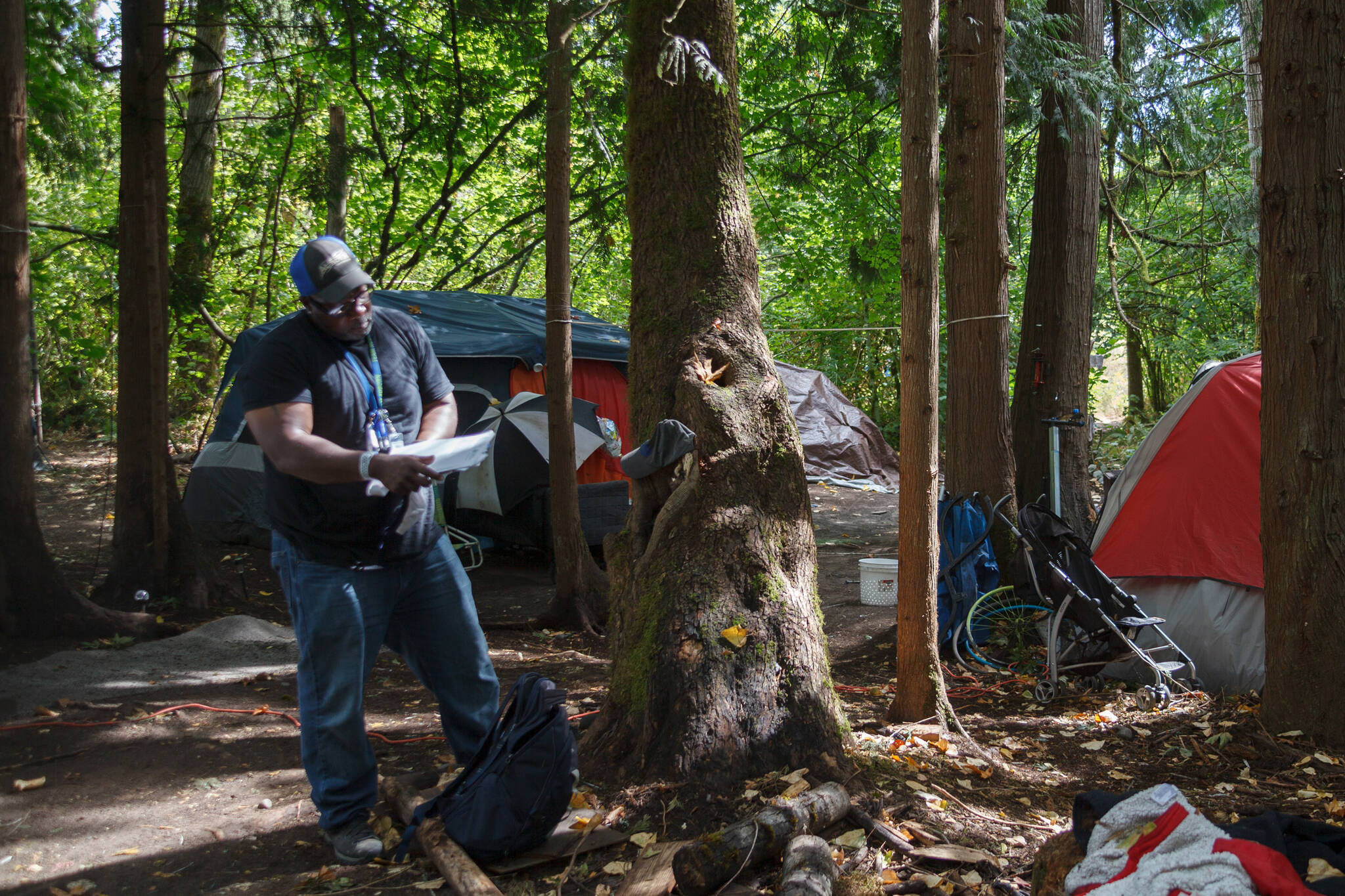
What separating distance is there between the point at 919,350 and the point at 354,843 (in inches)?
106

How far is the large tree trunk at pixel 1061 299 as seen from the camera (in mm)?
7453

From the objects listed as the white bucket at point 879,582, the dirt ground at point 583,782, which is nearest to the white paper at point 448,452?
the dirt ground at point 583,782

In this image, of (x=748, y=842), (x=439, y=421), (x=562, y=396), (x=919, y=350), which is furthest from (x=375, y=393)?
(x=562, y=396)

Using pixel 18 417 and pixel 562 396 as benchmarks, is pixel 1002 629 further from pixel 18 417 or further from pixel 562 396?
pixel 18 417

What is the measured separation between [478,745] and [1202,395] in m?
4.77

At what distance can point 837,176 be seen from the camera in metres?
10.9

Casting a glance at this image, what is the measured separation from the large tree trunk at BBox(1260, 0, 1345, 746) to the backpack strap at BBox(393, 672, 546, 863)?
3247 millimetres

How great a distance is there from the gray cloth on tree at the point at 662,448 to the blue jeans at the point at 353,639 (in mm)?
771

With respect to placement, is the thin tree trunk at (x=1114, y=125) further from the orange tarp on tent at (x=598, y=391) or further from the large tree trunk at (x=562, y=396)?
the orange tarp on tent at (x=598, y=391)

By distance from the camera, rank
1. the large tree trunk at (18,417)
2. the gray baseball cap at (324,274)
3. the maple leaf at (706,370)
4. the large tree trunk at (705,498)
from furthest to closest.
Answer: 1. the large tree trunk at (18,417)
2. the maple leaf at (706,370)
3. the large tree trunk at (705,498)
4. the gray baseball cap at (324,274)

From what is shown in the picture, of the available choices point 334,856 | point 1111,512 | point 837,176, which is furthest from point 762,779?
point 837,176

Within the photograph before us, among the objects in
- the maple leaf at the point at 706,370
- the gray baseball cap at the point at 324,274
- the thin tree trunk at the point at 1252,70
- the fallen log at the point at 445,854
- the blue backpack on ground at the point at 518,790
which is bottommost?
the fallen log at the point at 445,854

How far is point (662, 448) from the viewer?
3.54m

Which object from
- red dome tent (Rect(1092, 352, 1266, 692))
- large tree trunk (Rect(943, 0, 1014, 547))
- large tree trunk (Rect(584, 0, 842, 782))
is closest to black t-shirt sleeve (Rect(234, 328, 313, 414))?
large tree trunk (Rect(584, 0, 842, 782))
